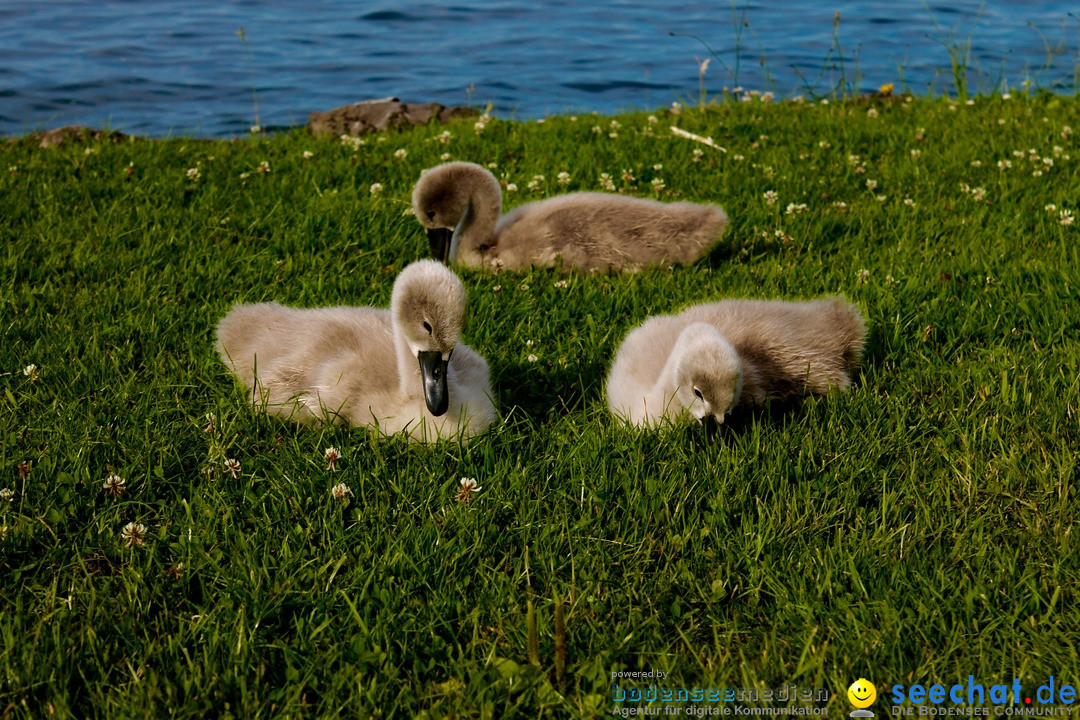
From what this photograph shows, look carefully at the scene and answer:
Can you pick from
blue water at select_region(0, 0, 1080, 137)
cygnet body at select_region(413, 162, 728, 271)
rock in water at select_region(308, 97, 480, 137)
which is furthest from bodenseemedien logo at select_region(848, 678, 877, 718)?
blue water at select_region(0, 0, 1080, 137)

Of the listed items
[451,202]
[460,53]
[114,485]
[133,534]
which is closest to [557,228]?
[451,202]

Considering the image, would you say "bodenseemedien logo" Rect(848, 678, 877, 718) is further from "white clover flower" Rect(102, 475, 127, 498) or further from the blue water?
the blue water

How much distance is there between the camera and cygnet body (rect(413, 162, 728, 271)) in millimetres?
6605

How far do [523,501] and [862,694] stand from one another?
57.2 inches

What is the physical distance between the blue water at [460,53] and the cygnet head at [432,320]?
29.4ft

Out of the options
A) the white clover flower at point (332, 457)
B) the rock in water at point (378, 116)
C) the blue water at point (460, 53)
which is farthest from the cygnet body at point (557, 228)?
the blue water at point (460, 53)

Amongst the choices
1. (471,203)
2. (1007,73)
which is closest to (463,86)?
(1007,73)

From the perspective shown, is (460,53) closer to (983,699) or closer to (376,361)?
(376,361)

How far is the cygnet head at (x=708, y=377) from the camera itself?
4.29m

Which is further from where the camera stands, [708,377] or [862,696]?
[708,377]

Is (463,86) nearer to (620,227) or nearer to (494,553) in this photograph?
(620,227)

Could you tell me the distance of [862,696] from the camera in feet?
9.96

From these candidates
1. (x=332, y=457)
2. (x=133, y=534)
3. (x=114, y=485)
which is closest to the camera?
(x=133, y=534)

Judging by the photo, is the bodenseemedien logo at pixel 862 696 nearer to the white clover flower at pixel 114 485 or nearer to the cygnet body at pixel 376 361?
the cygnet body at pixel 376 361
